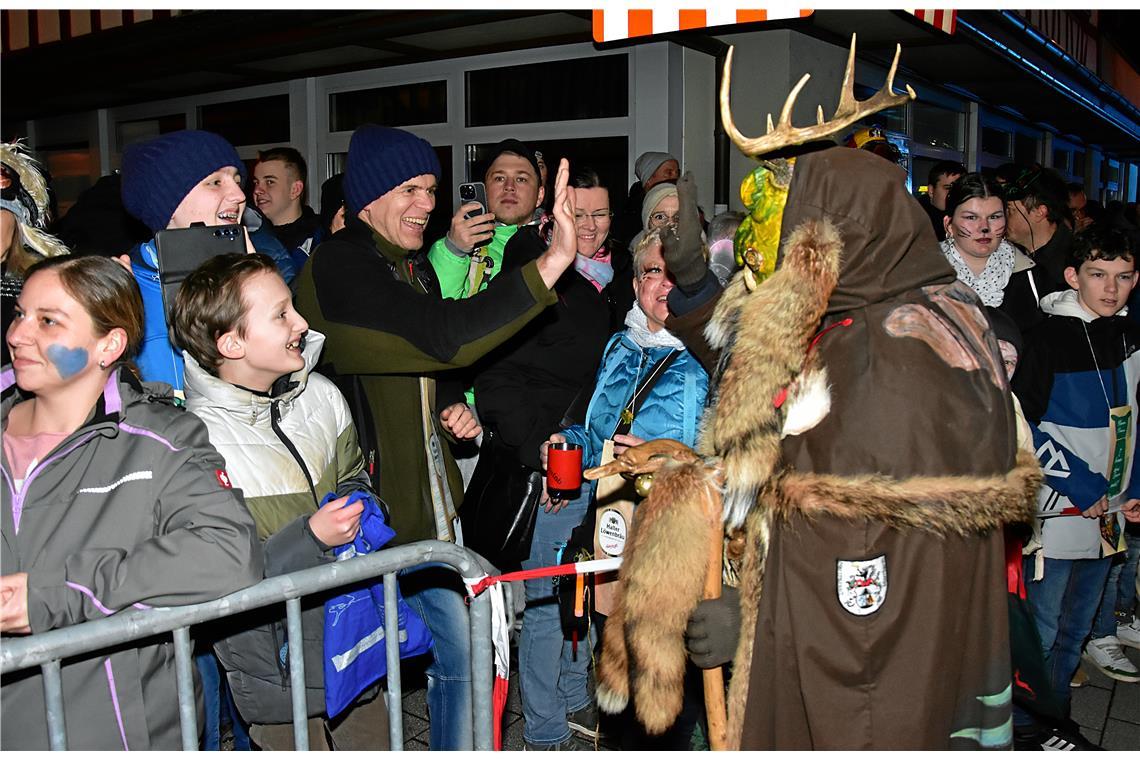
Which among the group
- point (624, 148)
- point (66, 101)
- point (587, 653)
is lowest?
point (587, 653)

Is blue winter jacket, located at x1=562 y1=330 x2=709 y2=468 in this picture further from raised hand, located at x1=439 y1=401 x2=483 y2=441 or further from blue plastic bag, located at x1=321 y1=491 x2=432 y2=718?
blue plastic bag, located at x1=321 y1=491 x2=432 y2=718

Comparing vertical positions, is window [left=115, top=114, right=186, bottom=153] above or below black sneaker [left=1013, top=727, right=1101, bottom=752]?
above

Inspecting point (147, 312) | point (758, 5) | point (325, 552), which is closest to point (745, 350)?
point (325, 552)

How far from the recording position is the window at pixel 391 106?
10156 millimetres

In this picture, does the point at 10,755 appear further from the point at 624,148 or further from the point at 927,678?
the point at 624,148

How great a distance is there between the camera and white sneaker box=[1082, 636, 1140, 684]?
17.0 ft

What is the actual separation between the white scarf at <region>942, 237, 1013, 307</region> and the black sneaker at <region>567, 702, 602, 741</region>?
9.82ft

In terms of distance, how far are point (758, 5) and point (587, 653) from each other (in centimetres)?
355

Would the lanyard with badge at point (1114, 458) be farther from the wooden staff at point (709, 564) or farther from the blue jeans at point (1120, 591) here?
the wooden staff at point (709, 564)

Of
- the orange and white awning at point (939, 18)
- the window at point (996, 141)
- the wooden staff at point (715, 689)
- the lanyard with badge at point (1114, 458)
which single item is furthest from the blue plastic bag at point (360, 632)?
the window at point (996, 141)

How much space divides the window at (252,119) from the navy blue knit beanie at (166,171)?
324 inches

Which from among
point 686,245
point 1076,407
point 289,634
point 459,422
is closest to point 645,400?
point 686,245

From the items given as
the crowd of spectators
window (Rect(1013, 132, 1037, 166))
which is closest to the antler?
the crowd of spectators

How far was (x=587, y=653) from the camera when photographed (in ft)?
14.5
